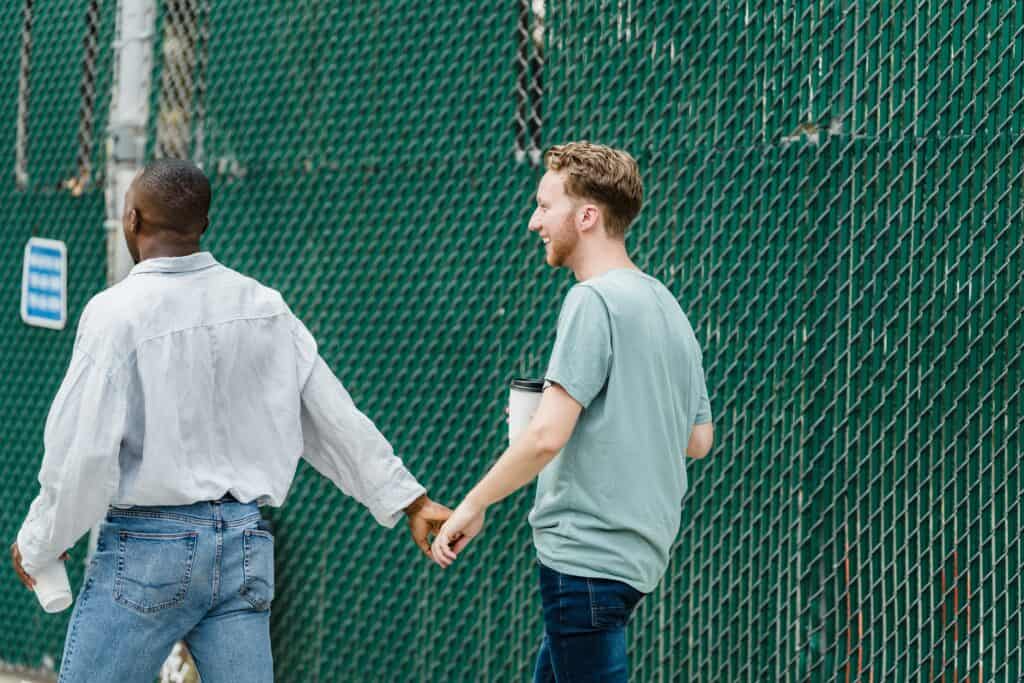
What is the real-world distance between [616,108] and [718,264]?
772 millimetres

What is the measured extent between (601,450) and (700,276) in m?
1.82

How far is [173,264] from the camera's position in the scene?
10.5 feet

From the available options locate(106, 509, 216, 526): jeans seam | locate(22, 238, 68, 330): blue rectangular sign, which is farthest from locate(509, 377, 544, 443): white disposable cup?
locate(22, 238, 68, 330): blue rectangular sign

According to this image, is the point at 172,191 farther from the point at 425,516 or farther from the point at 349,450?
the point at 425,516

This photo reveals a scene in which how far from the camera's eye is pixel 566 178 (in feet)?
10.7

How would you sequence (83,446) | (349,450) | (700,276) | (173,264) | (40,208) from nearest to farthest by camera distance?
(83,446)
(173,264)
(349,450)
(700,276)
(40,208)

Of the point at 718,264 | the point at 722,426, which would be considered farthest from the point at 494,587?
the point at 718,264

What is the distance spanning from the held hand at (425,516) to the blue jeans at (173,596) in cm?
56

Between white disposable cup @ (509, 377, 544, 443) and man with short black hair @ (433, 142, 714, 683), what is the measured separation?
0.08 m

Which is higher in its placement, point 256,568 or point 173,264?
point 173,264

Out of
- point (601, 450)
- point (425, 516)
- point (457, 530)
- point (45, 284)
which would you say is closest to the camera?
point (601, 450)

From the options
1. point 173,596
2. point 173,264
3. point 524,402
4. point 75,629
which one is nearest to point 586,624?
point 524,402

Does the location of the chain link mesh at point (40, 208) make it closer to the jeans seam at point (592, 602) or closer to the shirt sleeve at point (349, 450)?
the shirt sleeve at point (349, 450)

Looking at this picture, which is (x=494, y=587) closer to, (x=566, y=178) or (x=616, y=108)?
(x=616, y=108)
